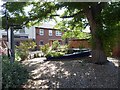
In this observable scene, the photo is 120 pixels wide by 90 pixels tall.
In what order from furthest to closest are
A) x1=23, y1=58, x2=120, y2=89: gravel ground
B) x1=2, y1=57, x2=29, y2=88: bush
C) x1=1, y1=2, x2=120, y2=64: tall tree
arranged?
x1=1, y1=2, x2=120, y2=64: tall tree < x1=23, y1=58, x2=120, y2=89: gravel ground < x1=2, y1=57, x2=29, y2=88: bush

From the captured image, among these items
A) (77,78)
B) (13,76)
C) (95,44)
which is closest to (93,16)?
(95,44)

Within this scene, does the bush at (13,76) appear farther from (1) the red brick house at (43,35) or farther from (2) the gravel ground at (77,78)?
(1) the red brick house at (43,35)

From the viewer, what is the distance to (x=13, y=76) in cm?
687

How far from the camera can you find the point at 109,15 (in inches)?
350

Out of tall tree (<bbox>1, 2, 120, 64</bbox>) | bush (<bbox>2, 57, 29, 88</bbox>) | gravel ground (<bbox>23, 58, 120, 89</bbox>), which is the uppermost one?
tall tree (<bbox>1, 2, 120, 64</bbox>)

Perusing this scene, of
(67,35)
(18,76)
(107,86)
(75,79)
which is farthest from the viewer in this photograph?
(67,35)

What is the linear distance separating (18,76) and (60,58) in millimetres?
9141

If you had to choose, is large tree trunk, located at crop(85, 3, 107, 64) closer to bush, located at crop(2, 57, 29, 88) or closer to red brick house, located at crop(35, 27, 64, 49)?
bush, located at crop(2, 57, 29, 88)

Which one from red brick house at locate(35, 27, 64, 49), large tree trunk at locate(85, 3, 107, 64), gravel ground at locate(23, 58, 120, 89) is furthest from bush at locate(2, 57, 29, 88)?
red brick house at locate(35, 27, 64, 49)

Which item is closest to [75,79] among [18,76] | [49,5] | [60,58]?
[18,76]

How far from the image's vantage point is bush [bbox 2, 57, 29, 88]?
6.50 meters

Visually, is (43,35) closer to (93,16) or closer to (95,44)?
(93,16)

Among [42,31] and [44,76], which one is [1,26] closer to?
[44,76]

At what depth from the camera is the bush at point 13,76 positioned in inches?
256
